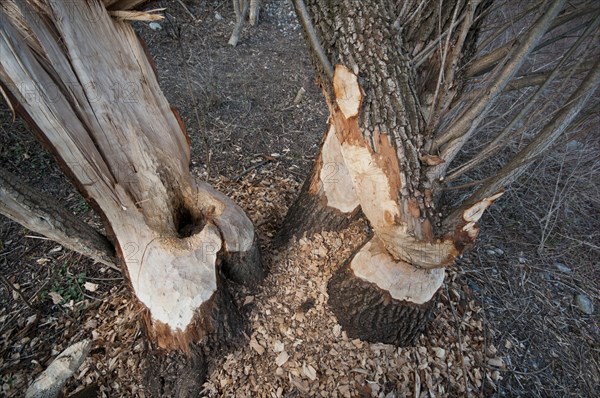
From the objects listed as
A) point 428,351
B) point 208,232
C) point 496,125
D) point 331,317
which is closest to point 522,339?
point 428,351

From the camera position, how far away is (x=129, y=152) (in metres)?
1.42

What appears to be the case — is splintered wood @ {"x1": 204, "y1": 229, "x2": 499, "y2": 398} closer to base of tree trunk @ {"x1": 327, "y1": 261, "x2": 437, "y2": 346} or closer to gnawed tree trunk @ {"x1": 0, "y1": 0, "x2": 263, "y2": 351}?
base of tree trunk @ {"x1": 327, "y1": 261, "x2": 437, "y2": 346}

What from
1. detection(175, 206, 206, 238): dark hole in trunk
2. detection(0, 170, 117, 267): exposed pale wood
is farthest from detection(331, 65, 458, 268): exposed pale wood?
detection(0, 170, 117, 267): exposed pale wood

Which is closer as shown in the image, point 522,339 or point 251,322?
point 251,322

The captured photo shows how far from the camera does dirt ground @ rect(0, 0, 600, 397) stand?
1.71 metres

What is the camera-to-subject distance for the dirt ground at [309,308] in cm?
171

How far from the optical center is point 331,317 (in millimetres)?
1865

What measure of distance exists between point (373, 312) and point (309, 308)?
366 millimetres

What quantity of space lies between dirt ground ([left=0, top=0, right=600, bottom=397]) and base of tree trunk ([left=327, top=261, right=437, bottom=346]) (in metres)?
0.07

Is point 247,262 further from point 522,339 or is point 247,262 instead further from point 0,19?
point 522,339

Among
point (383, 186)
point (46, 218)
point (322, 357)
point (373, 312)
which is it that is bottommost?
point (322, 357)

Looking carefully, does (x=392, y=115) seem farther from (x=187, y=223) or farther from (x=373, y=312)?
(x=187, y=223)

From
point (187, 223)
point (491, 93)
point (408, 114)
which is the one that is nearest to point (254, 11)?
point (187, 223)

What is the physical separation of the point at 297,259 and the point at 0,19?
64.6 inches
